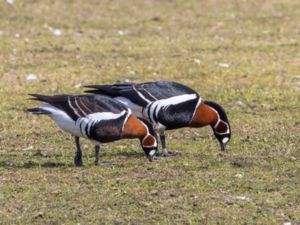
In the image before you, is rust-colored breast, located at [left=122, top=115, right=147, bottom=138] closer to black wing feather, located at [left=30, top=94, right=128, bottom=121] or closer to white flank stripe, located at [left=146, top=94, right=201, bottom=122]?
black wing feather, located at [left=30, top=94, right=128, bottom=121]

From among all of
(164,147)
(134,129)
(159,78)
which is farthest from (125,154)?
(159,78)

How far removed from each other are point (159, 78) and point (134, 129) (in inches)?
196

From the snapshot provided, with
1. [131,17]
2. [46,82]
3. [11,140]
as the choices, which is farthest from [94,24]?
[11,140]

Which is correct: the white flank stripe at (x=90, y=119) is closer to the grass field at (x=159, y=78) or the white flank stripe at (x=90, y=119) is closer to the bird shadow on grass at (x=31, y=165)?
the grass field at (x=159, y=78)

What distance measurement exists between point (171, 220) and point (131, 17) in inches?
449

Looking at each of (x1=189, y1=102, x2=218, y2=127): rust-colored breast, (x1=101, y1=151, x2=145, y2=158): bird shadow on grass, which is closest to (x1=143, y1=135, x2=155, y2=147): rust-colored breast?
(x1=101, y1=151, x2=145, y2=158): bird shadow on grass

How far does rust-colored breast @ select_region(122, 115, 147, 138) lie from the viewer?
30.0ft

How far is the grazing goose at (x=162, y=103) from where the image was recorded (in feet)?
31.7

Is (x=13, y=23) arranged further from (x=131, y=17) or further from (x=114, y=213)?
(x=114, y=213)

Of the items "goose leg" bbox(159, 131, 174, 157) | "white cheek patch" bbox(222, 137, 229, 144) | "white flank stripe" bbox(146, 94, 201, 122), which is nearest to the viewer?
"white flank stripe" bbox(146, 94, 201, 122)

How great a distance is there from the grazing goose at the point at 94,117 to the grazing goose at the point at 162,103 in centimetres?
43

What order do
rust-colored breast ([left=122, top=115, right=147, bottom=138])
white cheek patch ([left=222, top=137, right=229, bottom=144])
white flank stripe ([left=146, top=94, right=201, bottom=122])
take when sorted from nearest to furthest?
rust-colored breast ([left=122, top=115, right=147, bottom=138])
white flank stripe ([left=146, top=94, right=201, bottom=122])
white cheek patch ([left=222, top=137, right=229, bottom=144])

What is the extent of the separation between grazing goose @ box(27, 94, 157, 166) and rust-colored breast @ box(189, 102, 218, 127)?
0.82 metres

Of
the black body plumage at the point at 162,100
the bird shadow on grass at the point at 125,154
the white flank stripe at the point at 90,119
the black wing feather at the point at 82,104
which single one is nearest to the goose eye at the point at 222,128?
the black body plumage at the point at 162,100
